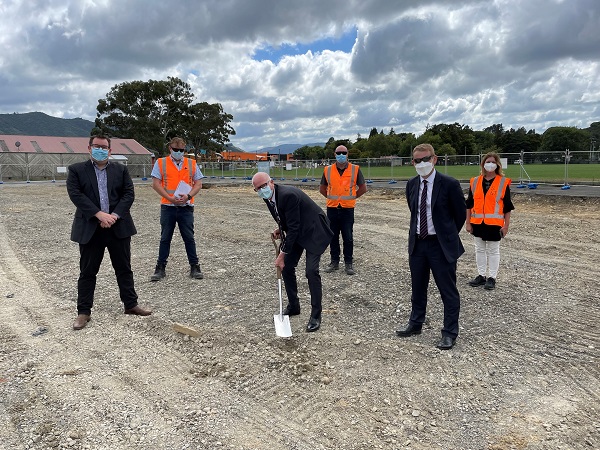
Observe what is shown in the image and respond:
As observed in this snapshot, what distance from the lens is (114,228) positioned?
198 inches

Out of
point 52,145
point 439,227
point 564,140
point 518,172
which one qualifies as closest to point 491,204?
point 439,227

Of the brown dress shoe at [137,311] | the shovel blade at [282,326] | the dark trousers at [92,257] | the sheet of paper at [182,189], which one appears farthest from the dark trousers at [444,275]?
the sheet of paper at [182,189]

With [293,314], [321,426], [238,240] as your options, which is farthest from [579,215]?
[321,426]

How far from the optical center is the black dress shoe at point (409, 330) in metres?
4.61

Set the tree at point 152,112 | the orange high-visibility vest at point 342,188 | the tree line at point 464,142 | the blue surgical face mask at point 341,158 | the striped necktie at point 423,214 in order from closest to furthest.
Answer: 1. the striped necktie at point 423,214
2. the orange high-visibility vest at point 342,188
3. the blue surgical face mask at point 341,158
4. the tree at point 152,112
5. the tree line at point 464,142

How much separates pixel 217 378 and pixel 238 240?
6.67 m

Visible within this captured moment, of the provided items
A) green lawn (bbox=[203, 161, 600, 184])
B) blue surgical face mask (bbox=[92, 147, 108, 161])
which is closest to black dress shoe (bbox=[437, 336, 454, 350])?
blue surgical face mask (bbox=[92, 147, 108, 161])

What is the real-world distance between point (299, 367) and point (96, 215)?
2.67 meters

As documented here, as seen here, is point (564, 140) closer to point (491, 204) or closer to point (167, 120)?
point (167, 120)

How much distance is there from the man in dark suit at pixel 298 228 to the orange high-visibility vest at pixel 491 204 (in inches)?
94.0

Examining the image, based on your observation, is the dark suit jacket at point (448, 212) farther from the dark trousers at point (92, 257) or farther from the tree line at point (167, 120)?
the tree line at point (167, 120)

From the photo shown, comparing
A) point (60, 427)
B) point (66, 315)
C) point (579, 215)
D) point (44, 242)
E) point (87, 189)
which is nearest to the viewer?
point (60, 427)

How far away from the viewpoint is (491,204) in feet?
19.6

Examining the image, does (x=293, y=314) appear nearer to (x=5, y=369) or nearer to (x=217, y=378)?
(x=217, y=378)
